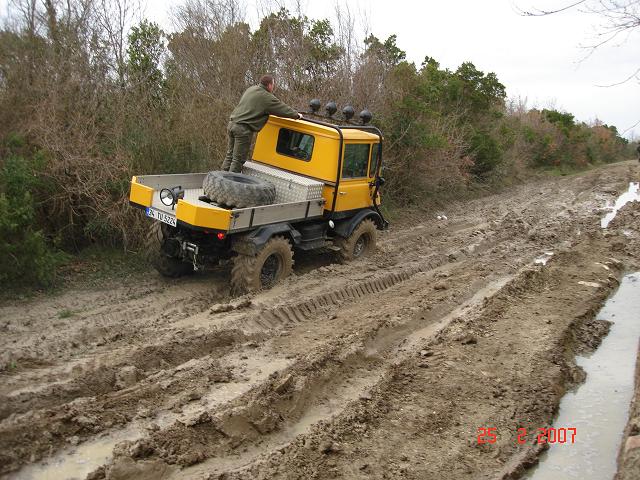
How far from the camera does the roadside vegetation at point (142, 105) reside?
8312 mm

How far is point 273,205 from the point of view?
752cm

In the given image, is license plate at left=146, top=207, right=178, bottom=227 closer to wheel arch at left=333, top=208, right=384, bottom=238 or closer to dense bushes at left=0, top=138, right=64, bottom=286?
dense bushes at left=0, top=138, right=64, bottom=286

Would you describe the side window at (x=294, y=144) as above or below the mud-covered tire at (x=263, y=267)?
above

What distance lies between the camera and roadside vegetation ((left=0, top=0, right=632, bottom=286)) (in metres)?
8.31

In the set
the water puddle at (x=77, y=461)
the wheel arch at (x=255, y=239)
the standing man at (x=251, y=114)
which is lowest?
the water puddle at (x=77, y=461)

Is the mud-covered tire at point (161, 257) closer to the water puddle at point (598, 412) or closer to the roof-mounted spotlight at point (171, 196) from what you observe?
the roof-mounted spotlight at point (171, 196)

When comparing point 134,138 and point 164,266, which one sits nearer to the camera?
point 164,266

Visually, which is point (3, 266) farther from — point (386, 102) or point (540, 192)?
point (540, 192)

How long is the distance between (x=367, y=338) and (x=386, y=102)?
30.4 feet

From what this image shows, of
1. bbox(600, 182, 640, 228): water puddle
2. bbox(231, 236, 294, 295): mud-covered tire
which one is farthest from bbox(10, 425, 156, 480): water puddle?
bbox(600, 182, 640, 228): water puddle

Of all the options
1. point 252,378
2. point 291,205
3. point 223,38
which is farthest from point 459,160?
point 252,378

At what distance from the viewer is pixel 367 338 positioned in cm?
620

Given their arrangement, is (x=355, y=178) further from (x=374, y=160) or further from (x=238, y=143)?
(x=238, y=143)
